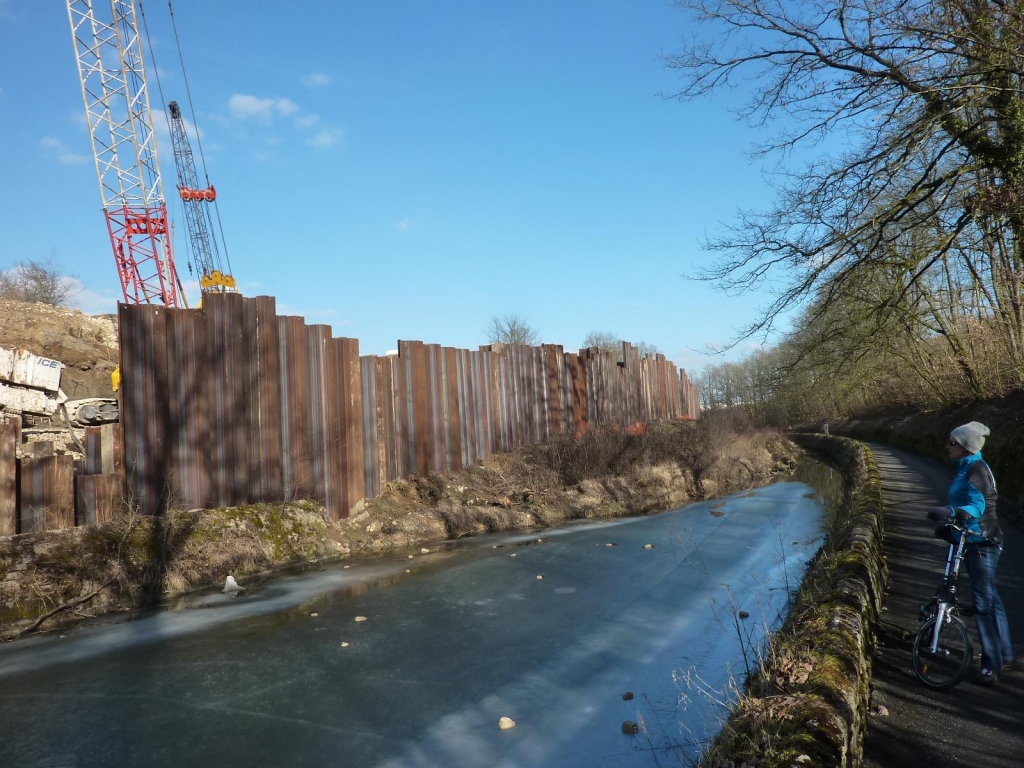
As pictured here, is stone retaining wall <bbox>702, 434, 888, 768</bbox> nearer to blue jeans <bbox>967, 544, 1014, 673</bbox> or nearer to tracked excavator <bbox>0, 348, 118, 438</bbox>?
blue jeans <bbox>967, 544, 1014, 673</bbox>

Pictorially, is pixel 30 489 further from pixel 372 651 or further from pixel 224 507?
pixel 372 651

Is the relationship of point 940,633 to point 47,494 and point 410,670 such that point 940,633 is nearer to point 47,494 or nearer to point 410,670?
point 410,670

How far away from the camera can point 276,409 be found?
31.7ft

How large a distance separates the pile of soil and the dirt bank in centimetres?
1372

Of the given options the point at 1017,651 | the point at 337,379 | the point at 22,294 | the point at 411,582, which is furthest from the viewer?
the point at 22,294

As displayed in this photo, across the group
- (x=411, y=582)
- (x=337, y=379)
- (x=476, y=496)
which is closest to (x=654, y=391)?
(x=476, y=496)

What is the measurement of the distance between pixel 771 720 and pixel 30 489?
743 centimetres

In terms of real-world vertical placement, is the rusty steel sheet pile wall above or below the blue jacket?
above

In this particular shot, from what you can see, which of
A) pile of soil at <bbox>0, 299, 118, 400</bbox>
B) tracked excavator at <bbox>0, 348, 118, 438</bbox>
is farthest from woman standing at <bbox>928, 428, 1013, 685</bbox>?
pile of soil at <bbox>0, 299, 118, 400</bbox>

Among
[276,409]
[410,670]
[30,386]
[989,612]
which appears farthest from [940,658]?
[30,386]

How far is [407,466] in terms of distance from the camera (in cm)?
1213

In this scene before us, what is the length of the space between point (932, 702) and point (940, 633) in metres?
0.61

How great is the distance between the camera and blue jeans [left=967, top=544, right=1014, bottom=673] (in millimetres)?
4266

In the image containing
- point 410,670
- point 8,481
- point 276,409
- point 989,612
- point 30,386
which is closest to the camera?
point 989,612
